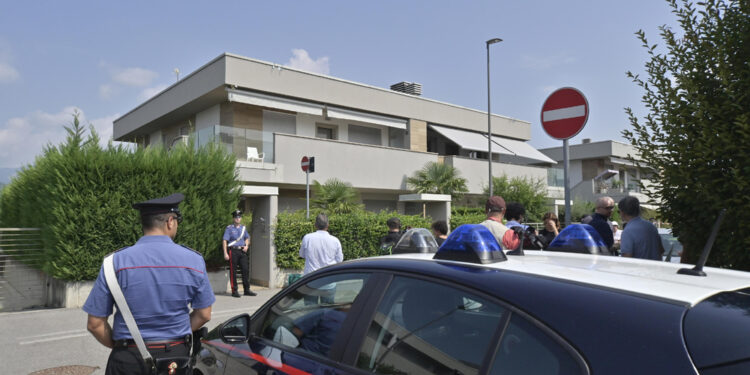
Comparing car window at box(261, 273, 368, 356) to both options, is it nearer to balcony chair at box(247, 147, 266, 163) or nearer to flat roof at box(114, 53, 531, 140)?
balcony chair at box(247, 147, 266, 163)

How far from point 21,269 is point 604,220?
1101cm

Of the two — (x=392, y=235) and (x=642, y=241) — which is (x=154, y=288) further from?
(x=392, y=235)

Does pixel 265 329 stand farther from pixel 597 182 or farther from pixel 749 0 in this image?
pixel 597 182

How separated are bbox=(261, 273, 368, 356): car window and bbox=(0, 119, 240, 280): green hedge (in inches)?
327

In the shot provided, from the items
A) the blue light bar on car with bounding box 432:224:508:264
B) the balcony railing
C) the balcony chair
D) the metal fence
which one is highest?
the balcony railing

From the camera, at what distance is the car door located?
2334 millimetres

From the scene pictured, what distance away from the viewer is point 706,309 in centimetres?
149

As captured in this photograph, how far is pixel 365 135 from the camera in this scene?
22.6 meters

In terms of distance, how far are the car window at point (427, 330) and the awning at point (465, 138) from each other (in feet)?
70.6

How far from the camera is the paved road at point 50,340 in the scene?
6113 mm

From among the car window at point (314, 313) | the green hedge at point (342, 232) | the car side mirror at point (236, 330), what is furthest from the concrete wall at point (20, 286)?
the car window at point (314, 313)

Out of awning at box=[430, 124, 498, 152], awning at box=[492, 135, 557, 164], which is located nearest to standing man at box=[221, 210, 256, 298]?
awning at box=[430, 124, 498, 152]

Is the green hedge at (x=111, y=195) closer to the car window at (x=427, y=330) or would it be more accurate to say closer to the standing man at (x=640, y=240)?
the standing man at (x=640, y=240)

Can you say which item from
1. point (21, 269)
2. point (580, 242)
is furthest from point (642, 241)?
point (21, 269)
